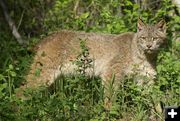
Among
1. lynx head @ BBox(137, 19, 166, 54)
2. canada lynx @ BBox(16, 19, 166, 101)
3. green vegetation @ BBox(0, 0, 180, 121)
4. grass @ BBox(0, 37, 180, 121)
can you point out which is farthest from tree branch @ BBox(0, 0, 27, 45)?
lynx head @ BBox(137, 19, 166, 54)

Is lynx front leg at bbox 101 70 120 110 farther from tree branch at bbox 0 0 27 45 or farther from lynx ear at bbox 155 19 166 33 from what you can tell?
tree branch at bbox 0 0 27 45

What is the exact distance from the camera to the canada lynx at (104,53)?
774 centimetres

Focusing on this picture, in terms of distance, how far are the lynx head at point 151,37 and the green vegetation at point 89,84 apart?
0.32m

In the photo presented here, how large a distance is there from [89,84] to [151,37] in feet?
3.70

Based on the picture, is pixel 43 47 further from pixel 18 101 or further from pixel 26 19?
pixel 26 19

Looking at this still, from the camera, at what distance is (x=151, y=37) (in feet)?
25.2

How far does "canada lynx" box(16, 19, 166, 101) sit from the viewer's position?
7742mm

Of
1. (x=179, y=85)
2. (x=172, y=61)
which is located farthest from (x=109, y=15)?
(x=179, y=85)

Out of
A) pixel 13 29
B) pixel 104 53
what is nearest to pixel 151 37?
pixel 104 53

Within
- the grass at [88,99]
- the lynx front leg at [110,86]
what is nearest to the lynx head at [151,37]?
the grass at [88,99]

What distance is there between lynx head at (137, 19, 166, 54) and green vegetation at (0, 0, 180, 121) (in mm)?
320

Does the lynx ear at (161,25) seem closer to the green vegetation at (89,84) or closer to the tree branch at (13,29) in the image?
the green vegetation at (89,84)

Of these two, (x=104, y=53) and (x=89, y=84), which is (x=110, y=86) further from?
(x=104, y=53)

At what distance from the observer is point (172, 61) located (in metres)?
8.16
